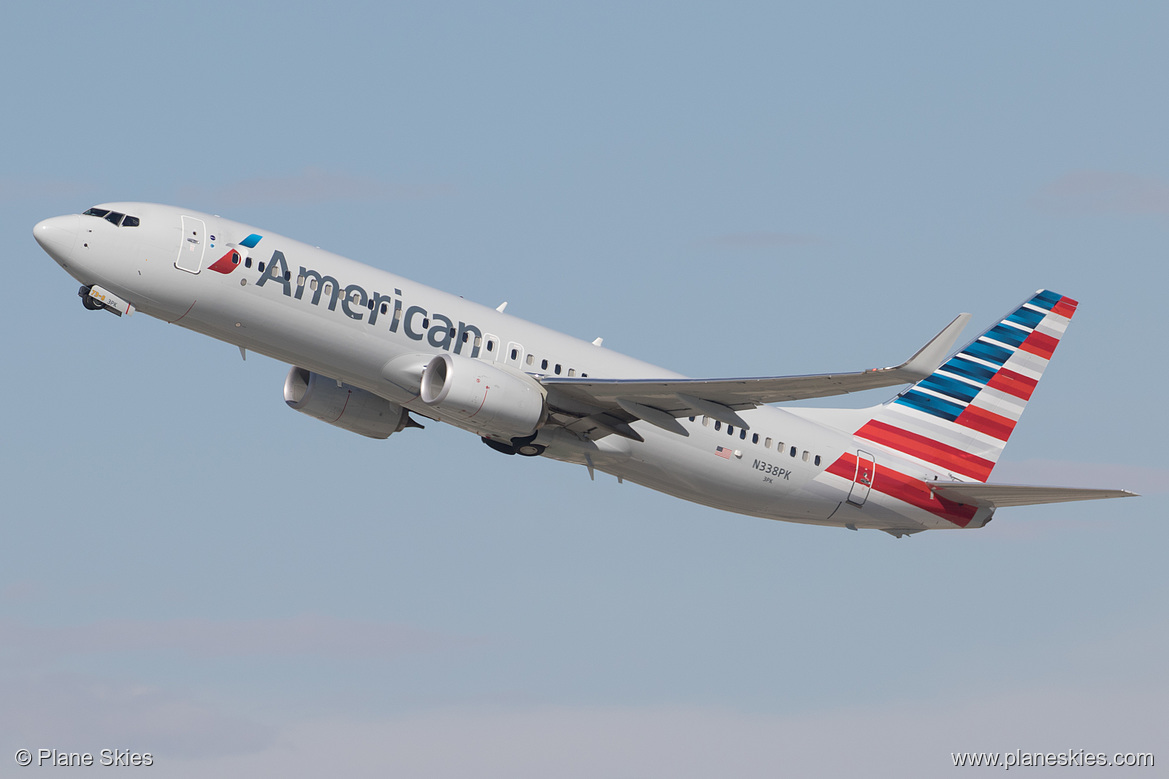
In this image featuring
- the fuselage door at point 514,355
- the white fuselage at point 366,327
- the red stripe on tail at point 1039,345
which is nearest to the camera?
the white fuselage at point 366,327

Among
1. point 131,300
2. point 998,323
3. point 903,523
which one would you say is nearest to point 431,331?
point 131,300

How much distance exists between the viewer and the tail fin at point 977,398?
46594 millimetres

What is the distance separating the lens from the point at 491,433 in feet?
126

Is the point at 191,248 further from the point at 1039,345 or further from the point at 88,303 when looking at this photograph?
the point at 1039,345

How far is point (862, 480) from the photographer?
145 feet

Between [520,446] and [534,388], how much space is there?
231 cm

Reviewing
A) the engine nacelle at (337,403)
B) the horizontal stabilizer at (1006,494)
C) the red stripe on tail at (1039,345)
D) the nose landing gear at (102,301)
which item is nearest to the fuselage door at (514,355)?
the engine nacelle at (337,403)

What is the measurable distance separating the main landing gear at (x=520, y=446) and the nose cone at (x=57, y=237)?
41.1ft

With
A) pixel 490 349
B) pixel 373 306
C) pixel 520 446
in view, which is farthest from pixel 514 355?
pixel 373 306

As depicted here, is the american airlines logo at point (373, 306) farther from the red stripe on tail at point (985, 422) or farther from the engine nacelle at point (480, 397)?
the red stripe on tail at point (985, 422)

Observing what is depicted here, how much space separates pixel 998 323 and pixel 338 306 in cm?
2373

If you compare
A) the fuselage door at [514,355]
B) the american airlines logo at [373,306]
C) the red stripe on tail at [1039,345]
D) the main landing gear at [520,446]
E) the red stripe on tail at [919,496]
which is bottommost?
the main landing gear at [520,446]

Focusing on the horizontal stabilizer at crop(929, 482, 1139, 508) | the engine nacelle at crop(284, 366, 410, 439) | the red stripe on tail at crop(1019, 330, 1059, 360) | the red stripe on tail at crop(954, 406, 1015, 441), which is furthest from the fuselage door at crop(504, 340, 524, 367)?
the red stripe on tail at crop(1019, 330, 1059, 360)

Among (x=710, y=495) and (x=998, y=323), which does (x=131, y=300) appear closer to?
(x=710, y=495)
